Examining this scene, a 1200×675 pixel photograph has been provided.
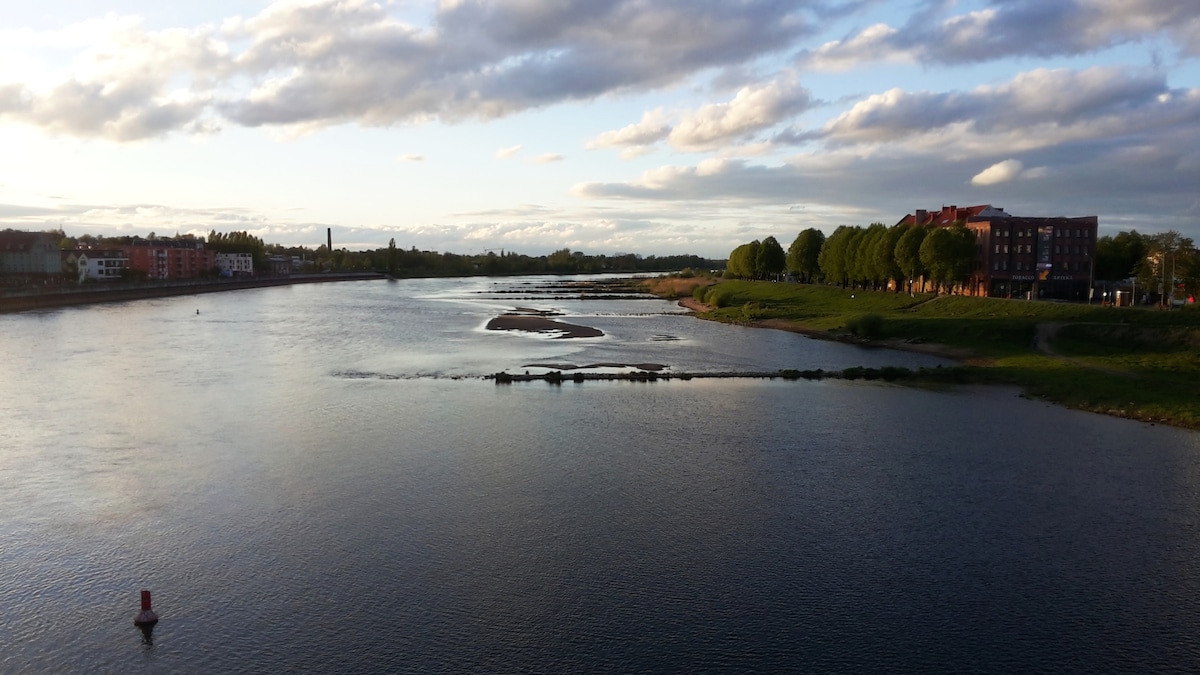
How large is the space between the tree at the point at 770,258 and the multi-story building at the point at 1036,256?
52.9 metres

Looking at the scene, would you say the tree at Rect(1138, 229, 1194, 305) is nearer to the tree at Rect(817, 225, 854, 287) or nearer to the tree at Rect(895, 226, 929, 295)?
the tree at Rect(895, 226, 929, 295)

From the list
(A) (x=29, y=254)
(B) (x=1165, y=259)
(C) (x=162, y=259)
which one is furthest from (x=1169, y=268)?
(C) (x=162, y=259)

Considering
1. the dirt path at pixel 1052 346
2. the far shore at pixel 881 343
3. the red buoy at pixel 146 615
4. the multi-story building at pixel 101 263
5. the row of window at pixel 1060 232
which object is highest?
the row of window at pixel 1060 232

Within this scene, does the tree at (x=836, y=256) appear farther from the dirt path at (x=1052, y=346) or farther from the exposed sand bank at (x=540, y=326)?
the dirt path at (x=1052, y=346)

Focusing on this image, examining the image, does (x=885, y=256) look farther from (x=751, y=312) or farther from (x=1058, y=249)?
(x=1058, y=249)

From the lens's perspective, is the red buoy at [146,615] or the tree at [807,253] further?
the tree at [807,253]

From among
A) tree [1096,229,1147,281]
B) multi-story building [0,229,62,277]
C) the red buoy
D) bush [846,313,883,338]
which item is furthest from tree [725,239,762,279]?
the red buoy

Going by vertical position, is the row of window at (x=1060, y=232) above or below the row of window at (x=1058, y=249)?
above

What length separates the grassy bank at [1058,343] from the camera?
44562 mm

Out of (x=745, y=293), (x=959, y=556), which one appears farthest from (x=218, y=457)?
(x=745, y=293)

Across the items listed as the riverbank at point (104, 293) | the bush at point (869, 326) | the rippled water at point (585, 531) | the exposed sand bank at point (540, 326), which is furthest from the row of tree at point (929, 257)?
the riverbank at point (104, 293)

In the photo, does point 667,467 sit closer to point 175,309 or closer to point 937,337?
point 937,337

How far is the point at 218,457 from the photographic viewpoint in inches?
1239

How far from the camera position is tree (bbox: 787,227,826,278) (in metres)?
133
